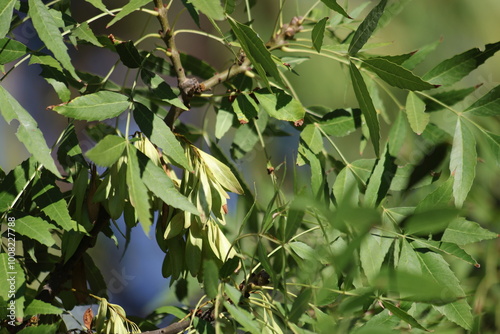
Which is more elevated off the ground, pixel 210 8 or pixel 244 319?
pixel 210 8

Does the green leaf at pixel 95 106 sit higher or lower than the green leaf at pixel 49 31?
lower

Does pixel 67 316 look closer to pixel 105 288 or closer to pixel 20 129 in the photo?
pixel 105 288

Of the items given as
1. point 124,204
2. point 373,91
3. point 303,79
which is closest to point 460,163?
point 373,91

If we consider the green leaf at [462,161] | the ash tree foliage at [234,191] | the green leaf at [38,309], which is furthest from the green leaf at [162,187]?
the green leaf at [462,161]

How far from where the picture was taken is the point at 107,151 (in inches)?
15.4

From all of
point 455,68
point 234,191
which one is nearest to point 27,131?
point 234,191

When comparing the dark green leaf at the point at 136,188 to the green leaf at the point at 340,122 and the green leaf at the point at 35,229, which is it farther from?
the green leaf at the point at 340,122

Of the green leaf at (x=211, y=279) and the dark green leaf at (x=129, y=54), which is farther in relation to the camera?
the dark green leaf at (x=129, y=54)

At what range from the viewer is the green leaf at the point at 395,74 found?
43 centimetres

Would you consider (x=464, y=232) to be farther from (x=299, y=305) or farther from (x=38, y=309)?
(x=38, y=309)

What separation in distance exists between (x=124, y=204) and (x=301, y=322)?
0.15 meters

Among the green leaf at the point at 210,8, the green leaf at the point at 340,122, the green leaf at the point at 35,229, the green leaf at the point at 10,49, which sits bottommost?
the green leaf at the point at 35,229

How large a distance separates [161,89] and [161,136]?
48mm

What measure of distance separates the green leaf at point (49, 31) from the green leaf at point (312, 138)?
194mm
